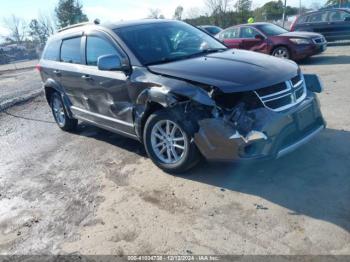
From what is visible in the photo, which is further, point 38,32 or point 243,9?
point 38,32

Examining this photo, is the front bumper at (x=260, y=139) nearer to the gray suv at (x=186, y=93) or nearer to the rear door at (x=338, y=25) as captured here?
the gray suv at (x=186, y=93)

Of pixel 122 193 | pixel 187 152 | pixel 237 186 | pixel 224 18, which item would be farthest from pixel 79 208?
pixel 224 18

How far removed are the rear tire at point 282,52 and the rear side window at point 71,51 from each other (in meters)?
8.00

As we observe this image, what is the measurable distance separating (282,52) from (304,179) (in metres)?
8.99

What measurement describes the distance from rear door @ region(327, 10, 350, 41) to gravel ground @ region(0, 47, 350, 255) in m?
11.3

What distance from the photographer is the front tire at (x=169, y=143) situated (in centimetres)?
421

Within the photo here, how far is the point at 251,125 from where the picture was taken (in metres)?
3.74

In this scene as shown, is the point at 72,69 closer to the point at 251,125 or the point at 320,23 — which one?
the point at 251,125

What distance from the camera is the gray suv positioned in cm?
382

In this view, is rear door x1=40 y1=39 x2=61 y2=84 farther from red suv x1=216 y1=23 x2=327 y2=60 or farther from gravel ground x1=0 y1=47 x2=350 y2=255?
red suv x1=216 y1=23 x2=327 y2=60

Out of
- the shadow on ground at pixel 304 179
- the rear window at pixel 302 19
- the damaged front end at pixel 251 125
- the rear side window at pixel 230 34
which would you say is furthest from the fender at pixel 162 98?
the rear window at pixel 302 19

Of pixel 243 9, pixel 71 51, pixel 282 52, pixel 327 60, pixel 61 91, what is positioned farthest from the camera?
pixel 243 9

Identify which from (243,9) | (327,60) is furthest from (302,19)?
(243,9)

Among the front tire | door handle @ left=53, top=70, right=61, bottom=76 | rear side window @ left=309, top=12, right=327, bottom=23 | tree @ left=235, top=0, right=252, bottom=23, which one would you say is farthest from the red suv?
tree @ left=235, top=0, right=252, bottom=23
